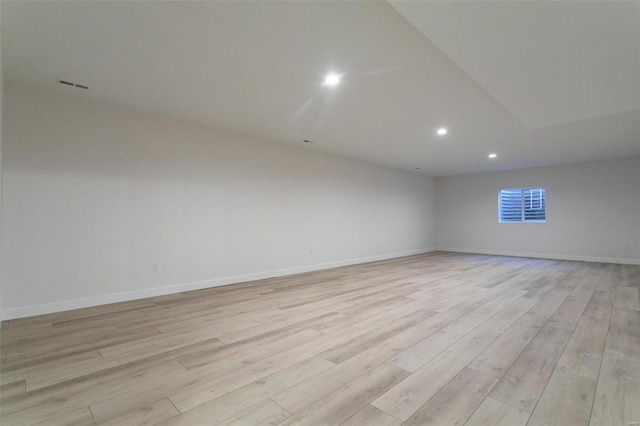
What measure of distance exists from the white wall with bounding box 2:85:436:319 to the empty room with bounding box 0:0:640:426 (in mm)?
28

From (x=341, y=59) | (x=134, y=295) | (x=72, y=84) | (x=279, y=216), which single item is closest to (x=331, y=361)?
(x=341, y=59)

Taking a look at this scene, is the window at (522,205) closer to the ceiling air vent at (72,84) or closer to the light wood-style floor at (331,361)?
the light wood-style floor at (331,361)

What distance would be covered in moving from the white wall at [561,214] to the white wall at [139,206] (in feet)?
17.7

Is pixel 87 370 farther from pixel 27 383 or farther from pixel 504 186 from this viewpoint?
pixel 504 186

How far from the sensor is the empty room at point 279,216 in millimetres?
1660

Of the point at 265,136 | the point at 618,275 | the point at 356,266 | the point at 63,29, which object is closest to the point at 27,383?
the point at 63,29

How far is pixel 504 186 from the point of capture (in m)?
8.55

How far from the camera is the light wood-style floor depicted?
154 centimetres

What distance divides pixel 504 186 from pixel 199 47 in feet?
29.7

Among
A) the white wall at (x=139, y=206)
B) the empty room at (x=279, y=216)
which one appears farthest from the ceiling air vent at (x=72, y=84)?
the white wall at (x=139, y=206)

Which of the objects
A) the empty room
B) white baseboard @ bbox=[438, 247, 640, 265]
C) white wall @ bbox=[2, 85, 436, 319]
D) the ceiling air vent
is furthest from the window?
the ceiling air vent

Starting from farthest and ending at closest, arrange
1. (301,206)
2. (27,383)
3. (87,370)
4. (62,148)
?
(301,206) → (62,148) → (87,370) → (27,383)

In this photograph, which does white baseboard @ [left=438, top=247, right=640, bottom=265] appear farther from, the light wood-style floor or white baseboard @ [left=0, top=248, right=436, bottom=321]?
white baseboard @ [left=0, top=248, right=436, bottom=321]

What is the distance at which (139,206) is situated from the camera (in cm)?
390
